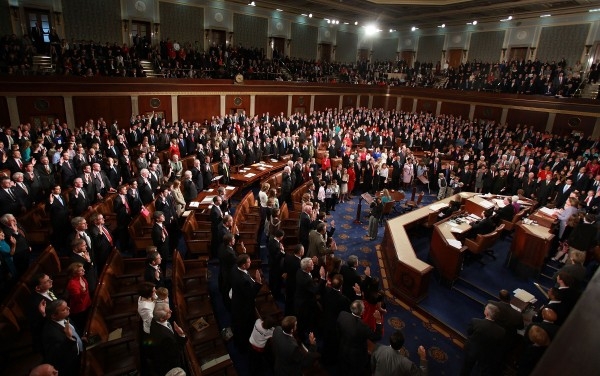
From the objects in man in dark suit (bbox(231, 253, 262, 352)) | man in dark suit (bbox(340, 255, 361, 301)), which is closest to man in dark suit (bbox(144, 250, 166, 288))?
man in dark suit (bbox(231, 253, 262, 352))

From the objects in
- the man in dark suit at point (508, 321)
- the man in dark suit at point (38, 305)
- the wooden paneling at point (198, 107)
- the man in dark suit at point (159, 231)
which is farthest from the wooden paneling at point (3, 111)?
the man in dark suit at point (508, 321)

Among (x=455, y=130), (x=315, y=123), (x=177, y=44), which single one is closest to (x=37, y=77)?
(x=177, y=44)

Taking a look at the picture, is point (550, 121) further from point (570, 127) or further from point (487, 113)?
point (487, 113)

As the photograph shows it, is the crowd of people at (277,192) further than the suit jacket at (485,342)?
Yes

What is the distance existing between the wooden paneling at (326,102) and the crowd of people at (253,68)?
4.02ft

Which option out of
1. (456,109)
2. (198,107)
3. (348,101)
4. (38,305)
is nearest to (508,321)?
(38,305)

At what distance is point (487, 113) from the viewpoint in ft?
65.3

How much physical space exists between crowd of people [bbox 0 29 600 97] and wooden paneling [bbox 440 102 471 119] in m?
1.08

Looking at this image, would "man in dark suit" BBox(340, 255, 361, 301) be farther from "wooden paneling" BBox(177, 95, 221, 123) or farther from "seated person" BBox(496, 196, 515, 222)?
"wooden paneling" BBox(177, 95, 221, 123)

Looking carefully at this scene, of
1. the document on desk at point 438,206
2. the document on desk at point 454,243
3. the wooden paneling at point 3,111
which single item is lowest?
the document on desk at point 438,206

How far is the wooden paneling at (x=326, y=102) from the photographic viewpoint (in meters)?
23.2

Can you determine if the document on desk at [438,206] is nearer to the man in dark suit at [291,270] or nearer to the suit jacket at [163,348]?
the man in dark suit at [291,270]

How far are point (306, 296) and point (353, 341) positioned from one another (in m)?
1.04

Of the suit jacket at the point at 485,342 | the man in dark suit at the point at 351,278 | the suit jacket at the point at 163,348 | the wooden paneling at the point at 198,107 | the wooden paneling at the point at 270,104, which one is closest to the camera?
the suit jacket at the point at 163,348
